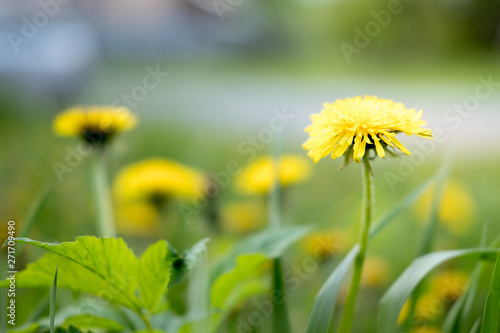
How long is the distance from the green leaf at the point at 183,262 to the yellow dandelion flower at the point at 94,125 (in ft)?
1.15

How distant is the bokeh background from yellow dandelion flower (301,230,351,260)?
9 cm

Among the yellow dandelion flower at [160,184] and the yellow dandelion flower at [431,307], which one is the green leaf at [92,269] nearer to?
the yellow dandelion flower at [160,184]

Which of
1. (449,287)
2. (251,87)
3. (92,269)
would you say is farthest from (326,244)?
(251,87)

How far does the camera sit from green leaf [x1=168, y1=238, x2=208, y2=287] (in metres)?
0.53

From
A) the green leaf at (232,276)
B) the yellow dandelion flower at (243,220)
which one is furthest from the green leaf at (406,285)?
the yellow dandelion flower at (243,220)

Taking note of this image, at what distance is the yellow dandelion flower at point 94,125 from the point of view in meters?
0.85

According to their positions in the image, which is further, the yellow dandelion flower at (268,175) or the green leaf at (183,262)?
the yellow dandelion flower at (268,175)

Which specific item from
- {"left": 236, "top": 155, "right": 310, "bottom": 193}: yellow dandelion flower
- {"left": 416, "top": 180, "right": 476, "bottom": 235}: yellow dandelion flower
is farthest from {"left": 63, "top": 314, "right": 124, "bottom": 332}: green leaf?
{"left": 416, "top": 180, "right": 476, "bottom": 235}: yellow dandelion flower

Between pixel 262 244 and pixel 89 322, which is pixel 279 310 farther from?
pixel 89 322

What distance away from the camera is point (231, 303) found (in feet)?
2.58

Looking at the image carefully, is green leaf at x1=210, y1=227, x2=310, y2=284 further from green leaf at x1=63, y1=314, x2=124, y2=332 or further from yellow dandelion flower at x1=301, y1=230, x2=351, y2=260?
yellow dandelion flower at x1=301, y1=230, x2=351, y2=260

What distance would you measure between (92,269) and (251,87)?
4.91 metres

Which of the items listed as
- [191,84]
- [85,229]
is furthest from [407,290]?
[191,84]

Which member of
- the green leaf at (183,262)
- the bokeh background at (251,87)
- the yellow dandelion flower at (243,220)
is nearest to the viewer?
the green leaf at (183,262)
